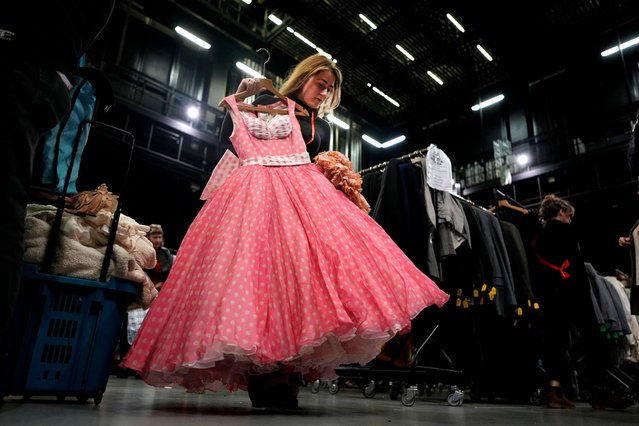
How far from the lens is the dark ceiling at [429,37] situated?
721 cm

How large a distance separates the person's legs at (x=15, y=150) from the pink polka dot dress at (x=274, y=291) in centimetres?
44

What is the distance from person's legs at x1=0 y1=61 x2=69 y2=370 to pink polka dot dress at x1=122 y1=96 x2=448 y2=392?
0.44 m

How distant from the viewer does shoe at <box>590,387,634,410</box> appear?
7.96ft

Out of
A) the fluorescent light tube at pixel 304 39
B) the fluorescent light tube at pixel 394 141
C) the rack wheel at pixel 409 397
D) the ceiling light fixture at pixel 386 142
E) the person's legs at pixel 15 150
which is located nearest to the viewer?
the person's legs at pixel 15 150

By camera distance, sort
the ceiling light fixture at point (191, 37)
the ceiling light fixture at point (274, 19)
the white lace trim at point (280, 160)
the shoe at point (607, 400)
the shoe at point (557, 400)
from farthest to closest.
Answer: the ceiling light fixture at point (191, 37)
the ceiling light fixture at point (274, 19)
the shoe at point (557, 400)
the shoe at point (607, 400)
the white lace trim at point (280, 160)

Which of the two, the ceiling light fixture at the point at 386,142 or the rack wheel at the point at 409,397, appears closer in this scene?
the rack wheel at the point at 409,397

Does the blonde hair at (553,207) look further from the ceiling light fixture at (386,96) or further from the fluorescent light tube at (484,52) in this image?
the ceiling light fixture at (386,96)

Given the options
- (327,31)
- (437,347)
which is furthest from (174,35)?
(437,347)

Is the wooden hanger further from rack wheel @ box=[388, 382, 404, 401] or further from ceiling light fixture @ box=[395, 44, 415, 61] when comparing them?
ceiling light fixture @ box=[395, 44, 415, 61]

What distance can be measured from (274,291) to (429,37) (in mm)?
7853

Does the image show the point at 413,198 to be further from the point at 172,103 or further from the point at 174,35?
the point at 174,35

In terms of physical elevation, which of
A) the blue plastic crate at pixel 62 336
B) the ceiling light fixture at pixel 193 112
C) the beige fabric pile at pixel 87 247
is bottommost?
the blue plastic crate at pixel 62 336

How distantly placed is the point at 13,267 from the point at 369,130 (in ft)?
34.7

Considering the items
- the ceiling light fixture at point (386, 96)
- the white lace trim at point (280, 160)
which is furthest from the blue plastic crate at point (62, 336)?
the ceiling light fixture at point (386, 96)
